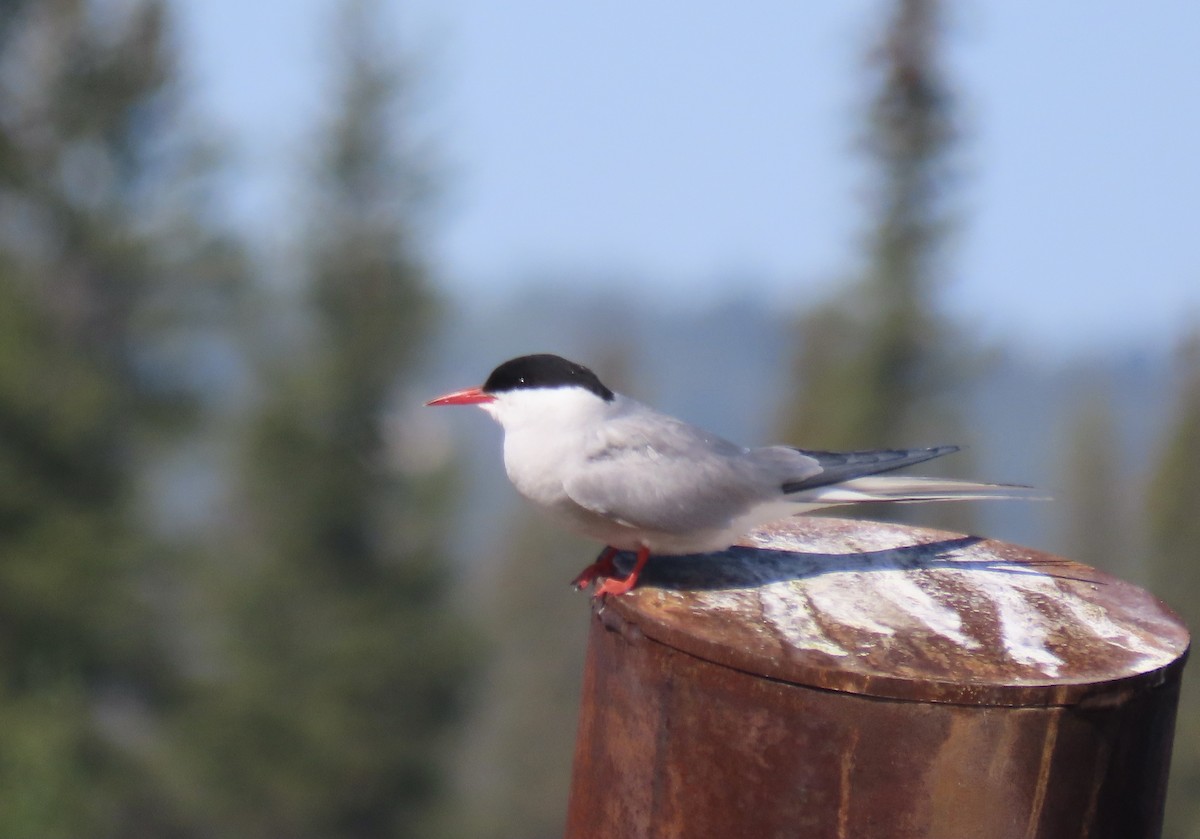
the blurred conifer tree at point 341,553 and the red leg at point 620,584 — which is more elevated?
the red leg at point 620,584

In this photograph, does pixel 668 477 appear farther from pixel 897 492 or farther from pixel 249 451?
pixel 249 451

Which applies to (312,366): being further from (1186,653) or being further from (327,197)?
(1186,653)

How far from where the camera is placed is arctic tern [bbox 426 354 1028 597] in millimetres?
4195

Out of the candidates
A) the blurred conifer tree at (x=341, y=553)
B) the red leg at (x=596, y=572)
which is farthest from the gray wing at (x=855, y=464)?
the blurred conifer tree at (x=341, y=553)

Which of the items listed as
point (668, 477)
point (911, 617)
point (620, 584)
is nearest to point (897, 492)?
point (668, 477)

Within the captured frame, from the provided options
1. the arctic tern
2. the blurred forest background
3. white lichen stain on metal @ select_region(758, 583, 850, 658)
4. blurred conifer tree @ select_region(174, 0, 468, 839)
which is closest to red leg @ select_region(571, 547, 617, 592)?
the arctic tern

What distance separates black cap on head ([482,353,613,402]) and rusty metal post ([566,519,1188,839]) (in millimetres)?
975

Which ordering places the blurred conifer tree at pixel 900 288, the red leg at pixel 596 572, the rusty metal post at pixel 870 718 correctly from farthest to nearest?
the blurred conifer tree at pixel 900 288 < the red leg at pixel 596 572 < the rusty metal post at pixel 870 718

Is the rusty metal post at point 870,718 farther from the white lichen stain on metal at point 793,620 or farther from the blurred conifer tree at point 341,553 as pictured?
the blurred conifer tree at point 341,553

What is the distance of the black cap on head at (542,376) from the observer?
15.0 feet

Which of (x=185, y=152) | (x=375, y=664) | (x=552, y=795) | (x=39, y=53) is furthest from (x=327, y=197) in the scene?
(x=552, y=795)

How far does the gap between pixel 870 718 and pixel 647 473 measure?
1369 mm

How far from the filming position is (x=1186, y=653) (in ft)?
11.4

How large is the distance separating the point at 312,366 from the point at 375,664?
5669 mm
